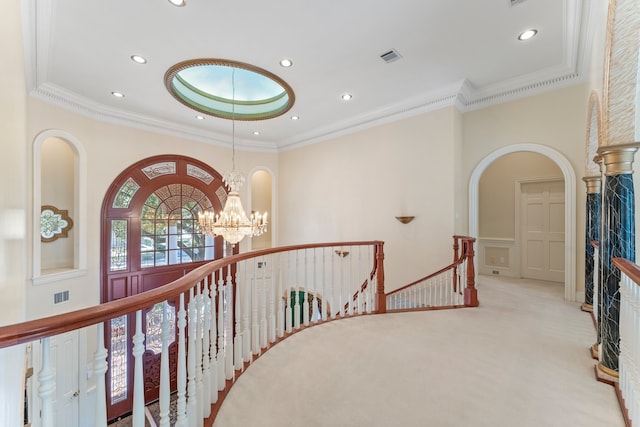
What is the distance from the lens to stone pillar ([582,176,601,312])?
3.30 meters

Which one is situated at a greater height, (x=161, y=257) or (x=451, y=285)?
(x=161, y=257)

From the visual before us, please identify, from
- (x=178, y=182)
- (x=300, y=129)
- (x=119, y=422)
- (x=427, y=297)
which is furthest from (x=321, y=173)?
(x=119, y=422)

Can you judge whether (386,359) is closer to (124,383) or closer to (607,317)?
(607,317)

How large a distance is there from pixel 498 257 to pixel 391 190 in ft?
10.4

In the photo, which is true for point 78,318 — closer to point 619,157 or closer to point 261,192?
point 619,157

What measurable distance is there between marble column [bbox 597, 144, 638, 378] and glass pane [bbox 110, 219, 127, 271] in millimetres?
6683

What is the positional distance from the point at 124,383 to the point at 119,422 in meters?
0.58

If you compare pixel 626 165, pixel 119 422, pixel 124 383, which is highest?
pixel 626 165

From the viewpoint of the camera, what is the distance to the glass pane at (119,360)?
15.8 feet

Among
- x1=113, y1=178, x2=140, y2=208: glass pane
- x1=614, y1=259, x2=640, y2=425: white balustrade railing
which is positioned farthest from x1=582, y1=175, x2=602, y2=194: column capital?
x1=113, y1=178, x2=140, y2=208: glass pane

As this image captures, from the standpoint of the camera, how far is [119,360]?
4.91 meters

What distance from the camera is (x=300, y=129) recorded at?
6.39m

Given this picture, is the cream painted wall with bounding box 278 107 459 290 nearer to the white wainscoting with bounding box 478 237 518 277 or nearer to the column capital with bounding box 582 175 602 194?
the column capital with bounding box 582 175 602 194

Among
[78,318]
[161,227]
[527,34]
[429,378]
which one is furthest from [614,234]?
[161,227]
